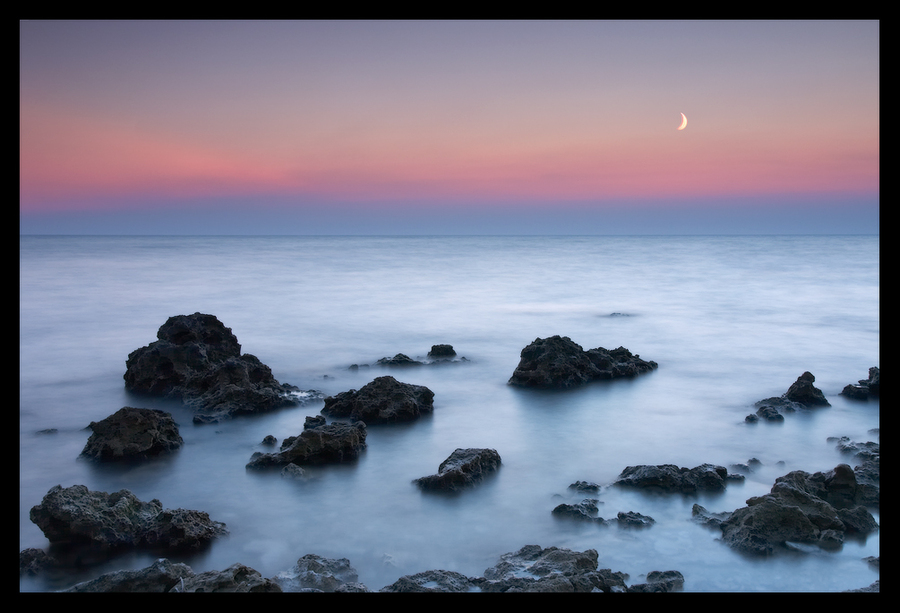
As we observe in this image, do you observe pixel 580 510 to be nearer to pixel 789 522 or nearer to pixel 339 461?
pixel 789 522

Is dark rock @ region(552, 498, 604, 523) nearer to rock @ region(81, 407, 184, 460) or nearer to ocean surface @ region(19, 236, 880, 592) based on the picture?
ocean surface @ region(19, 236, 880, 592)

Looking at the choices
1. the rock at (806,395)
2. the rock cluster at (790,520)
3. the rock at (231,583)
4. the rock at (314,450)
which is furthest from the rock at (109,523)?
the rock at (806,395)

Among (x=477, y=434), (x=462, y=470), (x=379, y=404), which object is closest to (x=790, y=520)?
(x=462, y=470)

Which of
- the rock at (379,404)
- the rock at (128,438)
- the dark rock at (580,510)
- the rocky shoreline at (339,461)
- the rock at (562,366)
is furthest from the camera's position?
the rock at (562,366)

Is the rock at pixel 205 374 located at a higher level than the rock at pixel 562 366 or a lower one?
higher

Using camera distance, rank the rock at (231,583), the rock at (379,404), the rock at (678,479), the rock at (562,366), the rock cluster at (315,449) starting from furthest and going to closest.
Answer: the rock at (562,366), the rock at (379,404), the rock cluster at (315,449), the rock at (678,479), the rock at (231,583)

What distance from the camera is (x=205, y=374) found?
Answer: 889 centimetres

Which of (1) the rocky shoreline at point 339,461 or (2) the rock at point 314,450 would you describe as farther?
(2) the rock at point 314,450

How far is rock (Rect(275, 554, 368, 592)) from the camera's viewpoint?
4.15 m

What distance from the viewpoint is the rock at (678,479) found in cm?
583

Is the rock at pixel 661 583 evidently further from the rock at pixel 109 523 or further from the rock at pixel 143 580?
the rock at pixel 109 523

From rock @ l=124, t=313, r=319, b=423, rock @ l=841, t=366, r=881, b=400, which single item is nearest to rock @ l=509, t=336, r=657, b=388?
rock @ l=841, t=366, r=881, b=400
